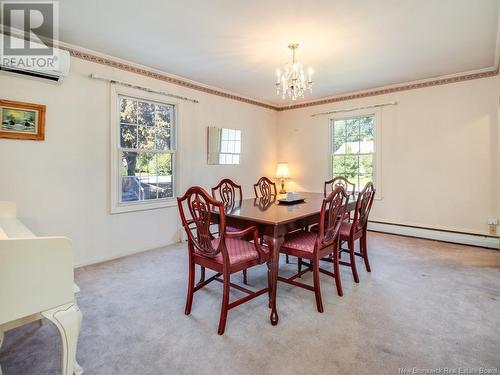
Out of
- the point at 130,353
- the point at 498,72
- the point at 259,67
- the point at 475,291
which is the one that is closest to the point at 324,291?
the point at 475,291

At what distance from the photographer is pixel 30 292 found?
126 cm

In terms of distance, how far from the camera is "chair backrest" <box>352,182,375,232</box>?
8.91ft

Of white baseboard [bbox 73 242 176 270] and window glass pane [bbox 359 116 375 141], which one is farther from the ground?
window glass pane [bbox 359 116 375 141]

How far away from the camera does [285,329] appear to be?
195cm

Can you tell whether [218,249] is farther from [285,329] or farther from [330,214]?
[330,214]

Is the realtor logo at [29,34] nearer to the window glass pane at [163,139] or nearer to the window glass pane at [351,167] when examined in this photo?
the window glass pane at [163,139]

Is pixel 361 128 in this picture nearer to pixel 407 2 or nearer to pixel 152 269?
pixel 407 2

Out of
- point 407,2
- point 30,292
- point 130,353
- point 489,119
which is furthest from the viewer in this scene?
point 489,119

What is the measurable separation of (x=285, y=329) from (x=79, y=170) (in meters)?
2.69

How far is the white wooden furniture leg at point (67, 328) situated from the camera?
51.9 inches

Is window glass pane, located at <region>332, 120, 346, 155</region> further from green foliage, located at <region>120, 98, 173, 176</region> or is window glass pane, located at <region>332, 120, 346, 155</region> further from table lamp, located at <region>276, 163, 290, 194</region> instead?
green foliage, located at <region>120, 98, 173, 176</region>

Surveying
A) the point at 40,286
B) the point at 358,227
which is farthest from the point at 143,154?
the point at 358,227

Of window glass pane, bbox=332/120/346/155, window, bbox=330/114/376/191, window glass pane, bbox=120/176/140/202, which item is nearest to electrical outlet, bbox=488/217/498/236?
window, bbox=330/114/376/191

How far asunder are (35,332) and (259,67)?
3420mm
